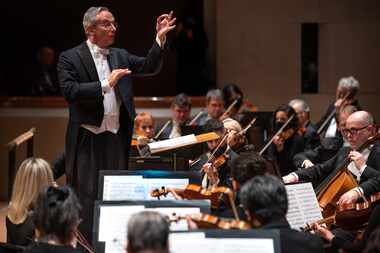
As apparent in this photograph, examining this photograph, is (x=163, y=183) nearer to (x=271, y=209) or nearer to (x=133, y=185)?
(x=133, y=185)

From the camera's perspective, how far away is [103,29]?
5730mm

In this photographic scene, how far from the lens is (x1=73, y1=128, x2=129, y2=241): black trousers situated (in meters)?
5.75

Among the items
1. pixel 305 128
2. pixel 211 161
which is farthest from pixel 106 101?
pixel 305 128

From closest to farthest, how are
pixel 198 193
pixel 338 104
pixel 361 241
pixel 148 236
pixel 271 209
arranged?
pixel 148 236, pixel 271 209, pixel 361 241, pixel 198 193, pixel 338 104

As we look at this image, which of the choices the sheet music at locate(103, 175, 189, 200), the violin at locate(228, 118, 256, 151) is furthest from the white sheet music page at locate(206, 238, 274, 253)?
the violin at locate(228, 118, 256, 151)

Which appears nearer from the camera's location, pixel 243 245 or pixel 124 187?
pixel 243 245

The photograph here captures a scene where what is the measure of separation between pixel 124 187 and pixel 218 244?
1.57m

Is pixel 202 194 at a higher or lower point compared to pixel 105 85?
lower

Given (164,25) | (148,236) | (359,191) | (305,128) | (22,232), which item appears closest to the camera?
(148,236)

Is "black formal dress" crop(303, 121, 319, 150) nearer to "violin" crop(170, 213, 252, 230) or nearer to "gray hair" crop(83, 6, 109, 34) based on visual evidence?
"gray hair" crop(83, 6, 109, 34)

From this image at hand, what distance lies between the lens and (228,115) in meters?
9.02

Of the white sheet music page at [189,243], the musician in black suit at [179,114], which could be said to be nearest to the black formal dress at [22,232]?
the white sheet music page at [189,243]

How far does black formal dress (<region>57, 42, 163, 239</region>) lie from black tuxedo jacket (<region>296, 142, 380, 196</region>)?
127 centimetres

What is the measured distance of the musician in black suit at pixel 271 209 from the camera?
386 centimetres
